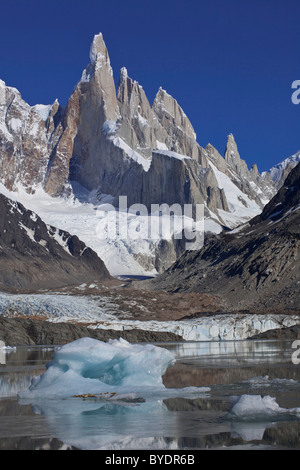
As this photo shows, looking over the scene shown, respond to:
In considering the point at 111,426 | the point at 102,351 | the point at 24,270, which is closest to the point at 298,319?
the point at 102,351

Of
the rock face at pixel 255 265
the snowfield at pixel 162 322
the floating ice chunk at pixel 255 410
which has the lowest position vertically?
the floating ice chunk at pixel 255 410

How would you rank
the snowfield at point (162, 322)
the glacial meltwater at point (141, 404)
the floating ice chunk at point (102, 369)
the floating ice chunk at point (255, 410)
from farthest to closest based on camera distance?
the snowfield at point (162, 322) → the floating ice chunk at point (102, 369) → the floating ice chunk at point (255, 410) → the glacial meltwater at point (141, 404)

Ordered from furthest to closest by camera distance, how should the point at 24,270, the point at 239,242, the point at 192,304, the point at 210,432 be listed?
the point at 24,270 < the point at 239,242 < the point at 192,304 < the point at 210,432

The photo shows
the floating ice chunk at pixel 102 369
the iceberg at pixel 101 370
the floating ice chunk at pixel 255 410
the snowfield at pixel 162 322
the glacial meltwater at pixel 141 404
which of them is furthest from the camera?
the snowfield at pixel 162 322

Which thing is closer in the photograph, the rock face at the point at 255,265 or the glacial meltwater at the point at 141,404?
the glacial meltwater at the point at 141,404

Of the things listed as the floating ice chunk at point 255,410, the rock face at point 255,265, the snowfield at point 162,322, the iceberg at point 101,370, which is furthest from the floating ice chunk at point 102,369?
the rock face at point 255,265

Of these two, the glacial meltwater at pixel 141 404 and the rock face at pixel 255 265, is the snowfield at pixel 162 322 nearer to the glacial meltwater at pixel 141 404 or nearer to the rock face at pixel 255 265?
the rock face at pixel 255 265

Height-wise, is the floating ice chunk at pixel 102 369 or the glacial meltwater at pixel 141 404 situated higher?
the floating ice chunk at pixel 102 369
